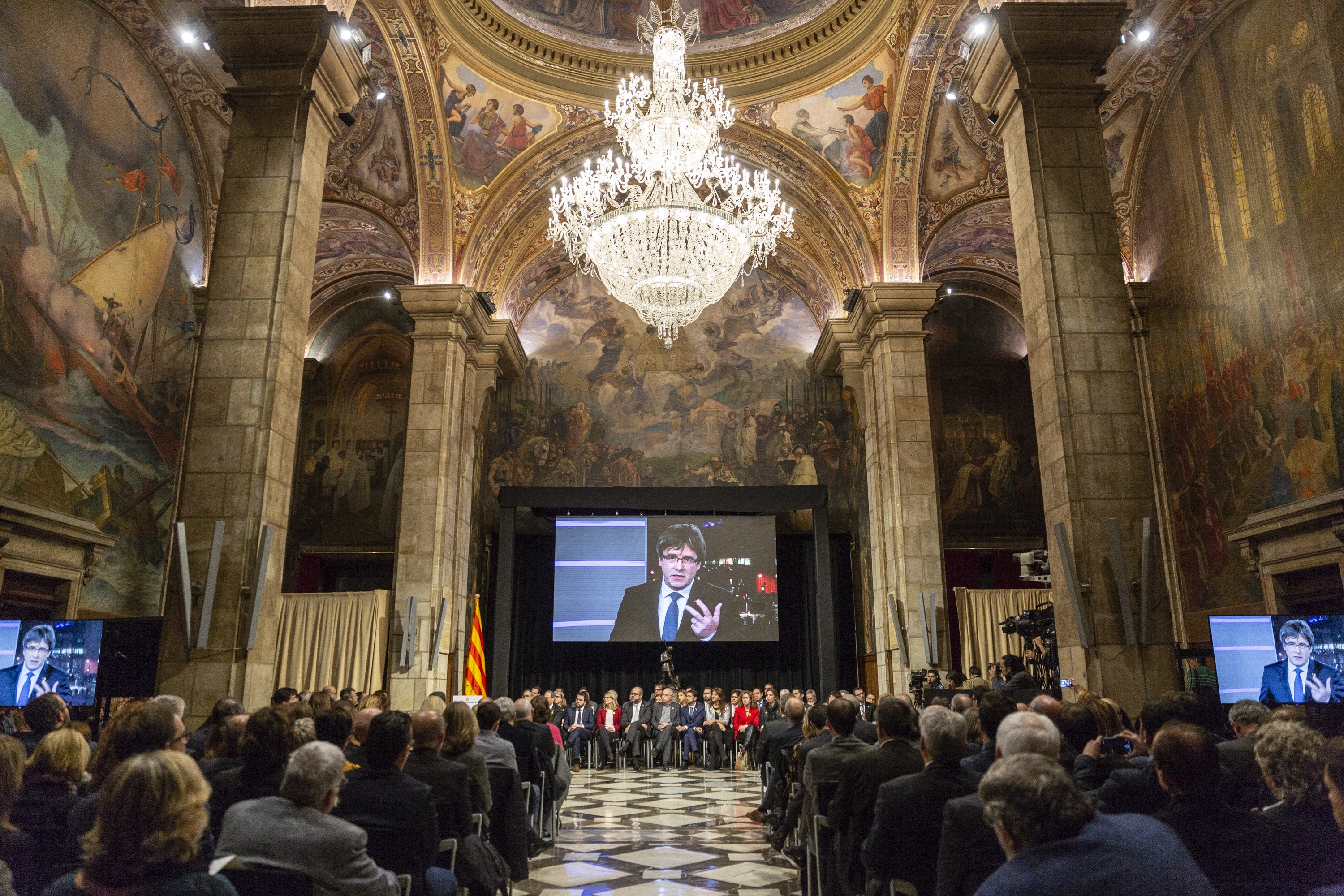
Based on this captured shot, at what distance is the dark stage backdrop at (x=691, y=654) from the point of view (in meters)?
16.8

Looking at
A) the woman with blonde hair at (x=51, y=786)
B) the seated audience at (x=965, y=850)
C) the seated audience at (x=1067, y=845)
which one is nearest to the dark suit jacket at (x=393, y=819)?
the woman with blonde hair at (x=51, y=786)

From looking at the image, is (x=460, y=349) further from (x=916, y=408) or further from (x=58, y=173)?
(x=916, y=408)

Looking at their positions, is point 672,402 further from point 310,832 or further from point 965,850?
point 310,832

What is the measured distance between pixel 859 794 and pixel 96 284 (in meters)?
9.99

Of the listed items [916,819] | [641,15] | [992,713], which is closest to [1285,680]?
[992,713]

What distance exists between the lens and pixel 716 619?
1543 centimetres

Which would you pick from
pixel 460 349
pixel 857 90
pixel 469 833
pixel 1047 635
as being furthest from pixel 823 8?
pixel 469 833

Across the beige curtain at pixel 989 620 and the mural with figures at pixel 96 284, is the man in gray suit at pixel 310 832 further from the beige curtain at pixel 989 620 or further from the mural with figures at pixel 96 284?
the beige curtain at pixel 989 620

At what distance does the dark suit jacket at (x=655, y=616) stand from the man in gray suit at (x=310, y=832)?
12.9 m

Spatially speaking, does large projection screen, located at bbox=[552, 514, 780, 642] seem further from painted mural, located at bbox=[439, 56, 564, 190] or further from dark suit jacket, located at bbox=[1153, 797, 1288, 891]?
dark suit jacket, located at bbox=[1153, 797, 1288, 891]

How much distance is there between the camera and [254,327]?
6805mm

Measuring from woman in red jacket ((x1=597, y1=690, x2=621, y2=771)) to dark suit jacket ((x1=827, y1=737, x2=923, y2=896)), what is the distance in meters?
9.87

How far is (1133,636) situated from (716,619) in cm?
998

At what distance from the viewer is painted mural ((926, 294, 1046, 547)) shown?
57.5 ft
